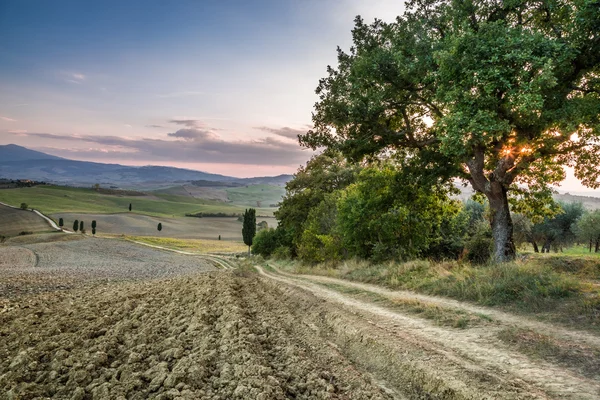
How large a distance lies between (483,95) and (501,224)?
6.65 meters

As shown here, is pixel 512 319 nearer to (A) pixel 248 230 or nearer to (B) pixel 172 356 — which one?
(B) pixel 172 356

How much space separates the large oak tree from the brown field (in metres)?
78.9

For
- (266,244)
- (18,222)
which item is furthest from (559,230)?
(18,222)

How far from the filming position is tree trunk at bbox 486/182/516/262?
Result: 15453 millimetres

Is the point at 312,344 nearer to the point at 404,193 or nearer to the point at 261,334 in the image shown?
the point at 261,334

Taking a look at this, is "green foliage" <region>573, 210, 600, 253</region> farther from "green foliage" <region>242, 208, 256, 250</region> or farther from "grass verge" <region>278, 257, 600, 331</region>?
"green foliage" <region>242, 208, 256, 250</region>

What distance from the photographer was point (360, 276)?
16516 mm

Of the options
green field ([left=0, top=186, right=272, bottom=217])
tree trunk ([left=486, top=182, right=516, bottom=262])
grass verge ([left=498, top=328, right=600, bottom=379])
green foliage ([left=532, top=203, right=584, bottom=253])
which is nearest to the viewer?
grass verge ([left=498, top=328, right=600, bottom=379])

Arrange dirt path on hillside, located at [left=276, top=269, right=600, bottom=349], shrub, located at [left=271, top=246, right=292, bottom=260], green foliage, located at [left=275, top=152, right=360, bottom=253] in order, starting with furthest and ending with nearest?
shrub, located at [left=271, top=246, right=292, bottom=260] → green foliage, located at [left=275, top=152, right=360, bottom=253] → dirt path on hillside, located at [left=276, top=269, right=600, bottom=349]

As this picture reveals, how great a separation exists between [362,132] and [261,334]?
40.3ft

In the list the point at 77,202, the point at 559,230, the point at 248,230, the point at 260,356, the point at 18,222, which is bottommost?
the point at 18,222

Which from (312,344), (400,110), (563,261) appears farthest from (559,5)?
(312,344)

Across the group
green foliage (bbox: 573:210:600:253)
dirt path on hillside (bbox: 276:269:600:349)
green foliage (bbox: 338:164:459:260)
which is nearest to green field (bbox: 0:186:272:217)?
green foliage (bbox: 338:164:459:260)

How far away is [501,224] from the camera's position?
1559 centimetres
